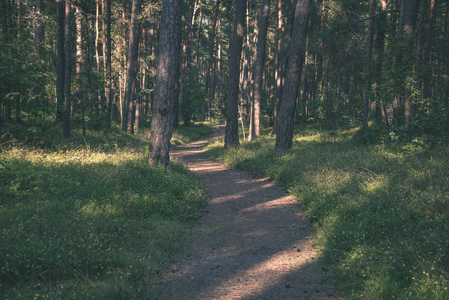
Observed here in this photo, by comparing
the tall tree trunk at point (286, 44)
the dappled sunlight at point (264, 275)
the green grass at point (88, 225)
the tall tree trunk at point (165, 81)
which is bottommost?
the dappled sunlight at point (264, 275)

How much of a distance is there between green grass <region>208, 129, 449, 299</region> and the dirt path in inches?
15.2

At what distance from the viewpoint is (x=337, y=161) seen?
33.1 ft

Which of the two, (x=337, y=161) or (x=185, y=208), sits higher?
(x=337, y=161)

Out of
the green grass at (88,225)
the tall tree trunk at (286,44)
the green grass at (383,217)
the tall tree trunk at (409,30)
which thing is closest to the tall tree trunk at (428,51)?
the tall tree trunk at (409,30)

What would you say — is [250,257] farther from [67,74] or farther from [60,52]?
[60,52]

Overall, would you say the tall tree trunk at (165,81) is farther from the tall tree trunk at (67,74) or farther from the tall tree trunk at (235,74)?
the tall tree trunk at (235,74)

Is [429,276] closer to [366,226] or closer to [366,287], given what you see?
[366,287]

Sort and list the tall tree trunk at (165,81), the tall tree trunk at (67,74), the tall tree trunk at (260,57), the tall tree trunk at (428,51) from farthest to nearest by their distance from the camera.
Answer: the tall tree trunk at (260,57) < the tall tree trunk at (67,74) < the tall tree trunk at (428,51) < the tall tree trunk at (165,81)

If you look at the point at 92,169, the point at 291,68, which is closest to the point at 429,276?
the point at 92,169

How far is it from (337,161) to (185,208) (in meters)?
5.71

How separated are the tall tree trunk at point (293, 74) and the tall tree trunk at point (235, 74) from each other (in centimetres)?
449

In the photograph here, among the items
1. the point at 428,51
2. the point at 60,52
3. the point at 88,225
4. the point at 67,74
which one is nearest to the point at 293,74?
the point at 67,74

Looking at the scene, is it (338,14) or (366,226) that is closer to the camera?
(366,226)

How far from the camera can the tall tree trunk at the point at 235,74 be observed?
17.1 meters
